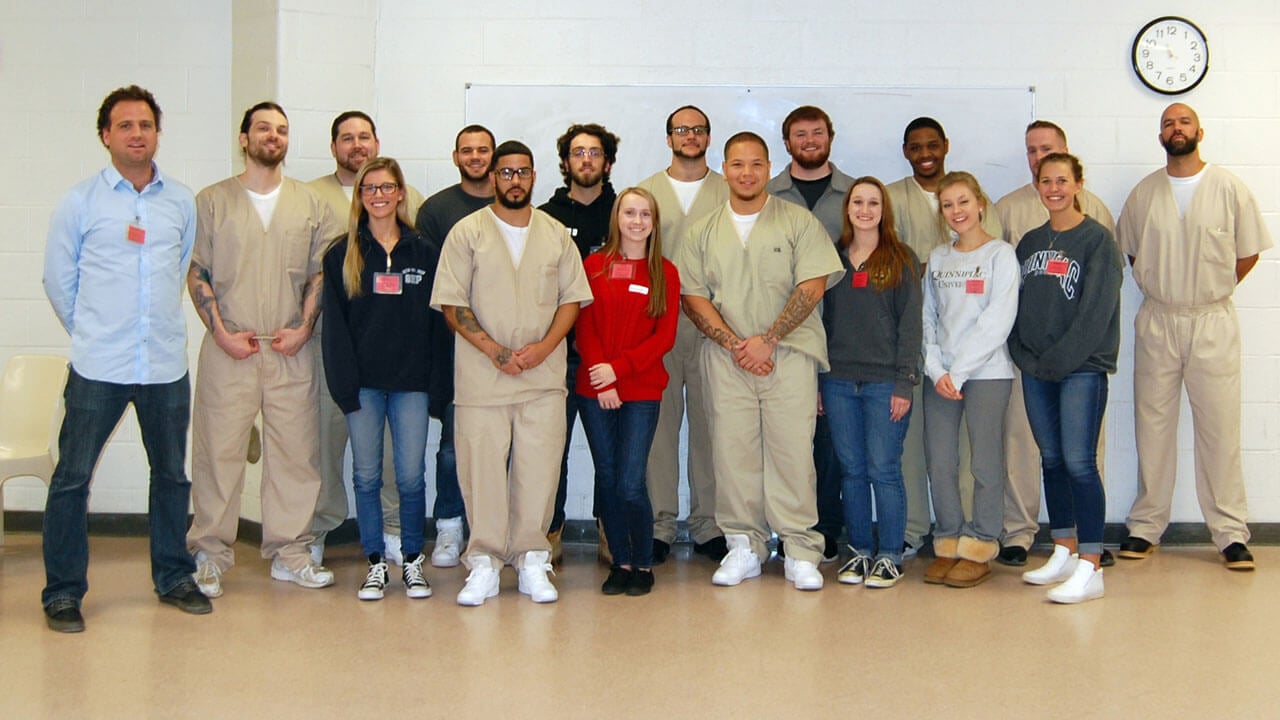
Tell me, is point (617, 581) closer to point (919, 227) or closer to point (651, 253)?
point (651, 253)

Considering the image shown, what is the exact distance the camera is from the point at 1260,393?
5.29 metres

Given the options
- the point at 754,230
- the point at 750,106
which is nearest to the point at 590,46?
the point at 750,106

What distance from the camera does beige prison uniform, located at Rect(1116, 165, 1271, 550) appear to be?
486cm

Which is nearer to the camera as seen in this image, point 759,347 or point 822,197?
point 759,347

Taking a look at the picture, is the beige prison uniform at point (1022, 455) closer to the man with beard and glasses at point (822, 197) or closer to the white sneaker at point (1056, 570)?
the white sneaker at point (1056, 570)

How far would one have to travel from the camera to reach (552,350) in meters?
4.04

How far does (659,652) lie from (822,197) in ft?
7.30

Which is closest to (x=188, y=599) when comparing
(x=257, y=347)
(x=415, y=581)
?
(x=415, y=581)

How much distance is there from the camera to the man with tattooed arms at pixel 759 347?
14.0 feet


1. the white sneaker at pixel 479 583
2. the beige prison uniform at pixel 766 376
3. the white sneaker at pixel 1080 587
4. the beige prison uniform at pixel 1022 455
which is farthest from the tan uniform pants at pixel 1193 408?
the white sneaker at pixel 479 583

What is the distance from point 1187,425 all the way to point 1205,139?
1378mm

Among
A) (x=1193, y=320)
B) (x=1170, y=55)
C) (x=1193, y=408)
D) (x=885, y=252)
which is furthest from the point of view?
(x=1170, y=55)

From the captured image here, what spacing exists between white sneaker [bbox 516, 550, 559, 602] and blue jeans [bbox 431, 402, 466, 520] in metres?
0.61

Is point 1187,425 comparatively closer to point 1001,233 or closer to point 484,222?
point 1001,233
